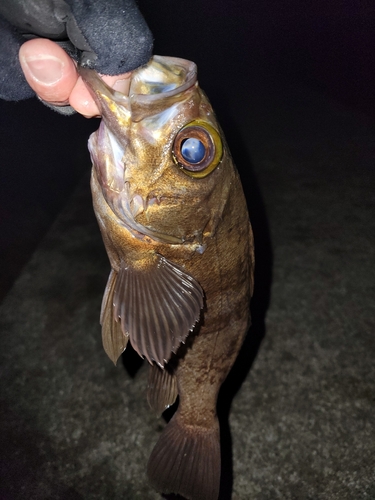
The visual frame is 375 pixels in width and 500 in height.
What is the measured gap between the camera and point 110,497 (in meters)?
1.93

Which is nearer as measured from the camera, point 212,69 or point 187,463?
point 187,463

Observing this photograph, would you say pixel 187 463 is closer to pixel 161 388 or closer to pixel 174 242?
pixel 161 388

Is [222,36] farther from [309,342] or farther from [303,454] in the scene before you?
[303,454]

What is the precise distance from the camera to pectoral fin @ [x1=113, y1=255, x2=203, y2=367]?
1.10 m

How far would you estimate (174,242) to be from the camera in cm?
110

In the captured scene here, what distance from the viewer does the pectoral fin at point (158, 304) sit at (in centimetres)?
110

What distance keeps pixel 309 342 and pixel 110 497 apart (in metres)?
1.47

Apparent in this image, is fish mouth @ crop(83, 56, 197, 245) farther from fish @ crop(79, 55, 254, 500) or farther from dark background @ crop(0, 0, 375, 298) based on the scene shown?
dark background @ crop(0, 0, 375, 298)

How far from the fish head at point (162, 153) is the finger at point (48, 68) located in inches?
1.7

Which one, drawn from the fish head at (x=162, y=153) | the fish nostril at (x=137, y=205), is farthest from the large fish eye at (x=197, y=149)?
the fish nostril at (x=137, y=205)

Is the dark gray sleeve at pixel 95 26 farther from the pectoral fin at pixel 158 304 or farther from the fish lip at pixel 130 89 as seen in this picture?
the pectoral fin at pixel 158 304

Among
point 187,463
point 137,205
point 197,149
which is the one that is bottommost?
point 187,463

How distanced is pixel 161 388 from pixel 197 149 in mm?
887

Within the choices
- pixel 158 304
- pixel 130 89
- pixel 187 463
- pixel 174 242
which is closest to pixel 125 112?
pixel 130 89
